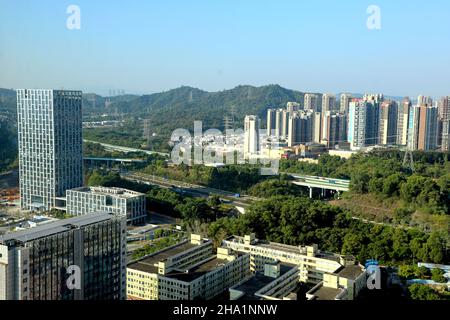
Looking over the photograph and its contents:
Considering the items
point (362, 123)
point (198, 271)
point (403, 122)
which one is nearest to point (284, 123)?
point (362, 123)

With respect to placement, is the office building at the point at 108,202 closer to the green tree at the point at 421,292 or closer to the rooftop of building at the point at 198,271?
the rooftop of building at the point at 198,271

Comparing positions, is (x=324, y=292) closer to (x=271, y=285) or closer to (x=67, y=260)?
(x=271, y=285)

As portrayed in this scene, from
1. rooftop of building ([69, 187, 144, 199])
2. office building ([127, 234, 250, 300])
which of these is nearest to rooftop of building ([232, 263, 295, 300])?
office building ([127, 234, 250, 300])

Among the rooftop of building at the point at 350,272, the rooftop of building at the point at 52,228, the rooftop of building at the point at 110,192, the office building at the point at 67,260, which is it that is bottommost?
the rooftop of building at the point at 350,272

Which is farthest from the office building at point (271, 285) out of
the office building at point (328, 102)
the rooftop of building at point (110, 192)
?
the office building at point (328, 102)

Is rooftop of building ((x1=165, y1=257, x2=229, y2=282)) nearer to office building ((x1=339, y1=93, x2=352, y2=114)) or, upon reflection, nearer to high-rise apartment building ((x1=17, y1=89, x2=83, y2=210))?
high-rise apartment building ((x1=17, y1=89, x2=83, y2=210))
